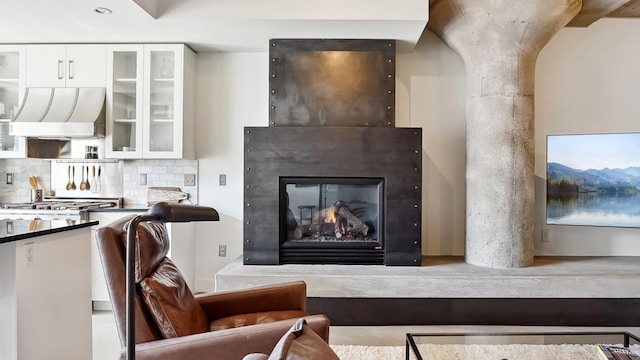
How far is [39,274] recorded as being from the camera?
1895 mm

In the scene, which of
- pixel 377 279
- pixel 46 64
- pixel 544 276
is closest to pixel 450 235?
pixel 544 276

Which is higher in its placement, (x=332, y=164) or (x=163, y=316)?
(x=332, y=164)

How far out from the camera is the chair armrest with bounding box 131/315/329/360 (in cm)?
144

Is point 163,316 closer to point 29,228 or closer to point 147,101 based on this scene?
point 29,228

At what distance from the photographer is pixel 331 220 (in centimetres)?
350

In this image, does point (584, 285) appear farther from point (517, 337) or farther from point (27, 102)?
point (27, 102)

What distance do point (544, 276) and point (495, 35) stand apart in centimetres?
191

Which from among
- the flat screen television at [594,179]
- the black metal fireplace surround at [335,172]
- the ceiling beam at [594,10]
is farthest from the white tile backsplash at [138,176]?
the ceiling beam at [594,10]

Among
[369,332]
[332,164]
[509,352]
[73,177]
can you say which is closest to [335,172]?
[332,164]

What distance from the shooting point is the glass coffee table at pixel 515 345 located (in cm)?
189

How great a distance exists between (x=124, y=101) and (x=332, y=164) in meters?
1.96

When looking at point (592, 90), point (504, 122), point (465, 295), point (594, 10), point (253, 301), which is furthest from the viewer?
point (592, 90)

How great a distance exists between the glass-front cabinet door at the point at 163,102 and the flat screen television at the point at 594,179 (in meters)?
3.17

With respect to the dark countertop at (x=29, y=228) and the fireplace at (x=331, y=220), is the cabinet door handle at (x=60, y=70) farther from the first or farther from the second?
the fireplace at (x=331, y=220)
